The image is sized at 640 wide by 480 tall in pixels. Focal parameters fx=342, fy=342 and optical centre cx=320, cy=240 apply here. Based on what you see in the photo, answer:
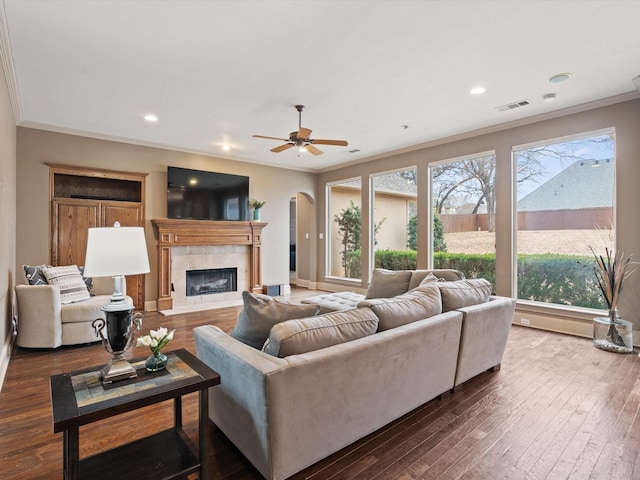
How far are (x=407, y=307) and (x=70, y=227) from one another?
5.11m

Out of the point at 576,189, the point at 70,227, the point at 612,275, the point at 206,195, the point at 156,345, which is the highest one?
the point at 206,195

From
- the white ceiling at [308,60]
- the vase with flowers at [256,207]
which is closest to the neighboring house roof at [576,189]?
the white ceiling at [308,60]

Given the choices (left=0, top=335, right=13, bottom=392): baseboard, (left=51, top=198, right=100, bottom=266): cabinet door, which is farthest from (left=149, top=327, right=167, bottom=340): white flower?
(left=51, top=198, right=100, bottom=266): cabinet door

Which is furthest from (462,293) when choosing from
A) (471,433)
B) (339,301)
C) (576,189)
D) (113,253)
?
(576,189)

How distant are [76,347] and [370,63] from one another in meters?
4.33

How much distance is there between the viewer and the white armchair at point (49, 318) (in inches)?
143

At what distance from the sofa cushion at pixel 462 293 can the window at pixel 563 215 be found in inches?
87.9

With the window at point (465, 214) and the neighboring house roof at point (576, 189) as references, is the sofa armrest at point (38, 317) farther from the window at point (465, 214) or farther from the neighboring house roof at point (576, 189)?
the neighboring house roof at point (576, 189)

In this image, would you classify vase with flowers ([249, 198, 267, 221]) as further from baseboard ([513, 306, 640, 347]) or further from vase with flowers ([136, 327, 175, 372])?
vase with flowers ([136, 327, 175, 372])

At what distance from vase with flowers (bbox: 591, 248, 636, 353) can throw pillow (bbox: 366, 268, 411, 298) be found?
7.37 feet

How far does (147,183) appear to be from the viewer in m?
5.77

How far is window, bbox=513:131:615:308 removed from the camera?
4223mm

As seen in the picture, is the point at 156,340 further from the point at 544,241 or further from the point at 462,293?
the point at 544,241

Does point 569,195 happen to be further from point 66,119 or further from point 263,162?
point 66,119
